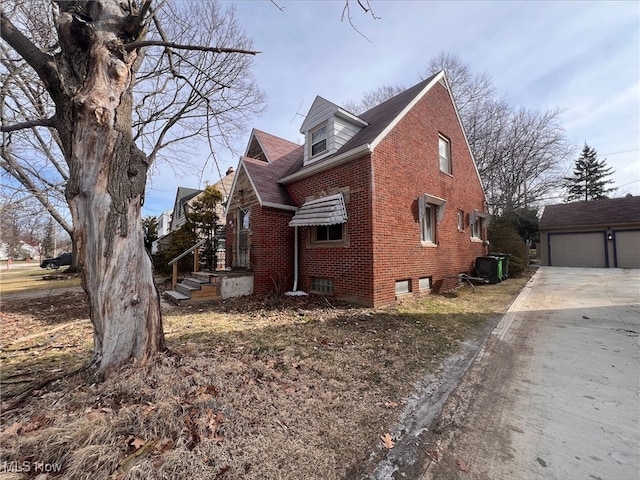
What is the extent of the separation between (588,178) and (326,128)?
1668 inches

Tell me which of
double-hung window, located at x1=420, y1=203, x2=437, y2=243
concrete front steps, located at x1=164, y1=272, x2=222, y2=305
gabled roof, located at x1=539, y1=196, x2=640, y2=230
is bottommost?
concrete front steps, located at x1=164, y1=272, x2=222, y2=305

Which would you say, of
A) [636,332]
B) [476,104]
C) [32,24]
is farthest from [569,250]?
[32,24]

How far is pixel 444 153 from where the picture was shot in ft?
37.0

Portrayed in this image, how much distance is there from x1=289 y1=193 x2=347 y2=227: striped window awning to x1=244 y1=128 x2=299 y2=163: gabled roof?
5126mm

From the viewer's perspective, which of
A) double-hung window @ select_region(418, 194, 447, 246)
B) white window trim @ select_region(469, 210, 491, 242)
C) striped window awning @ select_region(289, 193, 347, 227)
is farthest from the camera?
white window trim @ select_region(469, 210, 491, 242)

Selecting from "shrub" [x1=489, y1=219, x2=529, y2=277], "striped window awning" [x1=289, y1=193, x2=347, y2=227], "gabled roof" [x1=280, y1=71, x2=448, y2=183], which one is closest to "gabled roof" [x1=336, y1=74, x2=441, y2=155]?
"gabled roof" [x1=280, y1=71, x2=448, y2=183]

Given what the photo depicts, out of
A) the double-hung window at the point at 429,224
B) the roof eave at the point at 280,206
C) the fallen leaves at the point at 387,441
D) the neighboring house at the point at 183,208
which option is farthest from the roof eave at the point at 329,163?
the neighboring house at the point at 183,208

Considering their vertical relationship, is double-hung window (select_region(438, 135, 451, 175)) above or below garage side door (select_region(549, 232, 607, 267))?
above

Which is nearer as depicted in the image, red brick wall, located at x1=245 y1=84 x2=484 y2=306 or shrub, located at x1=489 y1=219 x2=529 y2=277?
red brick wall, located at x1=245 y1=84 x2=484 y2=306

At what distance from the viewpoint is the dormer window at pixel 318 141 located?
935 centimetres

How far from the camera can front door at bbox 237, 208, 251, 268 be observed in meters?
10.2

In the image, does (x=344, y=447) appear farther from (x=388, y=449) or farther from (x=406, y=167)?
(x=406, y=167)

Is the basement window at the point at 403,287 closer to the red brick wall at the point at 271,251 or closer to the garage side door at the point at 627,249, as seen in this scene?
the red brick wall at the point at 271,251

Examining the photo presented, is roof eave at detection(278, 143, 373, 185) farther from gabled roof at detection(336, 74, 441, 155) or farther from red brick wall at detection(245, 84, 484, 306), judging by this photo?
gabled roof at detection(336, 74, 441, 155)
